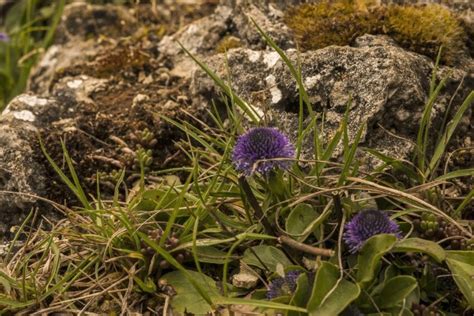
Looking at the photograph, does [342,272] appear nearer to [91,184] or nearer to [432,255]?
[432,255]

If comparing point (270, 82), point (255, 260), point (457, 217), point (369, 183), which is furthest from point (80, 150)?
point (457, 217)

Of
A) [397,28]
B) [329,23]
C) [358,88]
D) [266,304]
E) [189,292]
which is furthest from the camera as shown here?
[329,23]

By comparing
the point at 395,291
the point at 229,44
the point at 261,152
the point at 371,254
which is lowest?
the point at 395,291

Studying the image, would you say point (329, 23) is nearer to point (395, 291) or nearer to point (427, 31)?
point (427, 31)

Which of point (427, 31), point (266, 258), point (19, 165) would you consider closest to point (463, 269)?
point (266, 258)

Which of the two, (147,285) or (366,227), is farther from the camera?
(147,285)

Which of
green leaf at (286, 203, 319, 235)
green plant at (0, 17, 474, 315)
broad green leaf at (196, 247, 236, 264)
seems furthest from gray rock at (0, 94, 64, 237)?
green leaf at (286, 203, 319, 235)

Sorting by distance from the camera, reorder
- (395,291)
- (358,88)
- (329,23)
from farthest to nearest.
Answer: (329,23) → (358,88) → (395,291)

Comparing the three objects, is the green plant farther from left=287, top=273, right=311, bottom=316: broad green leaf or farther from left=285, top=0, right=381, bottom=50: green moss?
left=285, top=0, right=381, bottom=50: green moss

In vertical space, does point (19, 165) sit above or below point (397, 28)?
below
